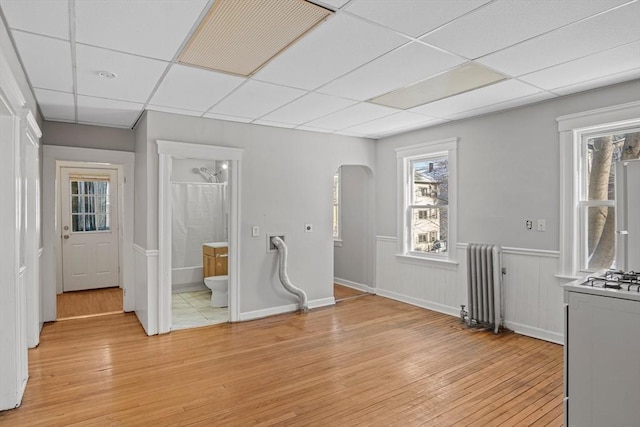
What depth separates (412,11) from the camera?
204 cm

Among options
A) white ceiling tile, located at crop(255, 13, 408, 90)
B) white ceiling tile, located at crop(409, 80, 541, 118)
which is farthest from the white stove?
white ceiling tile, located at crop(409, 80, 541, 118)

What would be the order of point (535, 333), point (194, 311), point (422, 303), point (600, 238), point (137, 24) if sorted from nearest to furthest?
point (137, 24) → point (600, 238) → point (535, 333) → point (194, 311) → point (422, 303)

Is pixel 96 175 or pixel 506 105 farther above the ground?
pixel 506 105

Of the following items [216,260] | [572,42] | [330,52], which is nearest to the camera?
[572,42]

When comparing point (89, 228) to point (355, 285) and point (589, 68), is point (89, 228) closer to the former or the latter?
point (355, 285)

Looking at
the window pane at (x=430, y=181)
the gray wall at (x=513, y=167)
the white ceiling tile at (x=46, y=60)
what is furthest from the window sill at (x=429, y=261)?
the white ceiling tile at (x=46, y=60)

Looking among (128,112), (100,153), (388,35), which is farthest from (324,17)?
(100,153)

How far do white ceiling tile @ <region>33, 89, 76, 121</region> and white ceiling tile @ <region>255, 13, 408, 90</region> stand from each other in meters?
1.98

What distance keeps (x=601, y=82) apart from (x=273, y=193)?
11.8ft

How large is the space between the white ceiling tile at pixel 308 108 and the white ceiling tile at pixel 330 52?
0.45 metres

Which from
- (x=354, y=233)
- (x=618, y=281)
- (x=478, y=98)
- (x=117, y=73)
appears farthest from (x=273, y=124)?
(x=618, y=281)

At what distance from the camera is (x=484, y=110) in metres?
4.18

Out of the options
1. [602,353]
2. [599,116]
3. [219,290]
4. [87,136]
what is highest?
[87,136]

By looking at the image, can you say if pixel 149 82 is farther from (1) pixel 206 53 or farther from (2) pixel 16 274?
(2) pixel 16 274
